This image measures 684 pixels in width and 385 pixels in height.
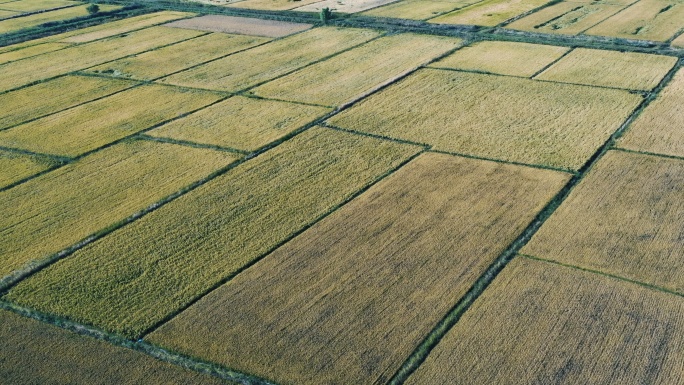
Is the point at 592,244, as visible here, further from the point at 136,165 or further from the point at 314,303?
the point at 136,165

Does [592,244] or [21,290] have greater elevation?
[21,290]

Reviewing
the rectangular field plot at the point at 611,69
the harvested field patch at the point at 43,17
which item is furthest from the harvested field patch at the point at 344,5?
the rectangular field plot at the point at 611,69

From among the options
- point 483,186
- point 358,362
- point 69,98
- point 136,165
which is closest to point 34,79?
point 69,98

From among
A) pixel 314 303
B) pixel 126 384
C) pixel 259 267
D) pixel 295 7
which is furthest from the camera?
pixel 295 7

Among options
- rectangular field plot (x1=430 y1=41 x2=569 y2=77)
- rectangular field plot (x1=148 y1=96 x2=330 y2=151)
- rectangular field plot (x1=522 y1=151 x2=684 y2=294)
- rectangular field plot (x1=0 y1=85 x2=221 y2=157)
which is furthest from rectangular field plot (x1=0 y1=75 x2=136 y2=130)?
rectangular field plot (x1=522 y1=151 x2=684 y2=294)

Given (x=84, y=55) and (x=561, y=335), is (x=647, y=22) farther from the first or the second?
(x=561, y=335)

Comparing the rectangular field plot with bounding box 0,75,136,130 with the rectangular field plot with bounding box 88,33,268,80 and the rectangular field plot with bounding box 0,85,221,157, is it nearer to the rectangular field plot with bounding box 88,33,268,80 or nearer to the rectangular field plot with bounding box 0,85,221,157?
the rectangular field plot with bounding box 0,85,221,157
